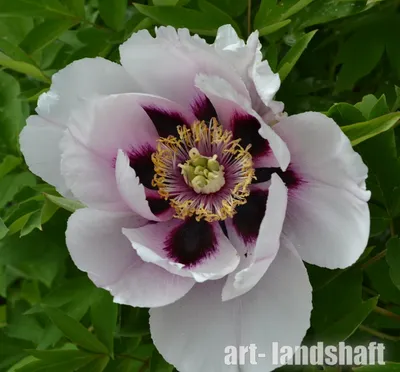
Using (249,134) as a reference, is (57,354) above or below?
below

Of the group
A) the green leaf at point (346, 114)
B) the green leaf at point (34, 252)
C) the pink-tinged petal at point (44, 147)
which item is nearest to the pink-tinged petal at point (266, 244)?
the green leaf at point (346, 114)

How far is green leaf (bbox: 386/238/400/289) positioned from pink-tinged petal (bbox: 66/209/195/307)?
0.22 m

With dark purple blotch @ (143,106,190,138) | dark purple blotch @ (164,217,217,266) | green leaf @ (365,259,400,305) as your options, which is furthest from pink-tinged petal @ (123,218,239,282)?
green leaf @ (365,259,400,305)

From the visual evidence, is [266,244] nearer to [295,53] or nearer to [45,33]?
[295,53]

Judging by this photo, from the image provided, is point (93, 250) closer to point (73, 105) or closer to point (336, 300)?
point (73, 105)

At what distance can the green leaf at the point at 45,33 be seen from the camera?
84cm

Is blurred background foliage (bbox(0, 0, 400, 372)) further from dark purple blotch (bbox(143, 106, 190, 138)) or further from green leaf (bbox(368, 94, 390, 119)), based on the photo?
dark purple blotch (bbox(143, 106, 190, 138))

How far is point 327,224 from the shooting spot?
2.10 ft

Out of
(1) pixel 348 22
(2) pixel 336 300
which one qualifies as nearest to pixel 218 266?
(2) pixel 336 300

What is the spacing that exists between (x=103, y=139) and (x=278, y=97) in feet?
0.86

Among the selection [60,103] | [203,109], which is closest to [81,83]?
[60,103]

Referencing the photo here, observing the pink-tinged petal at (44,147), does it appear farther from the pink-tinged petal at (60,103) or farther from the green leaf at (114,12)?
the green leaf at (114,12)

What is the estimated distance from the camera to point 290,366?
2.62ft

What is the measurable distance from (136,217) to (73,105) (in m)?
0.13
